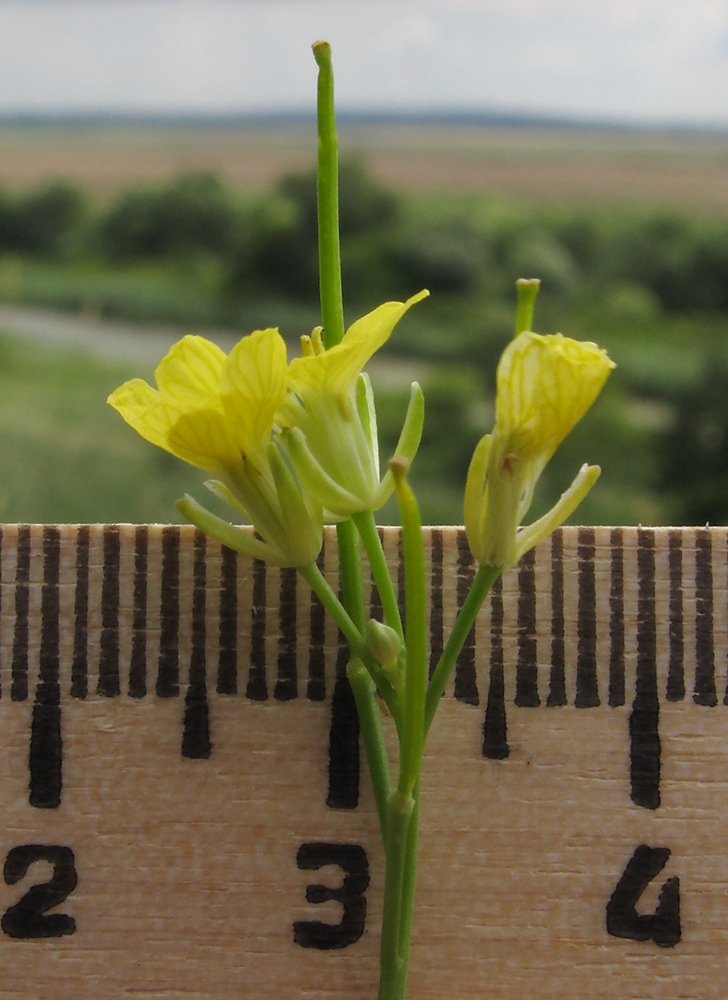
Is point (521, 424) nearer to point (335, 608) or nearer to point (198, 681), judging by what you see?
point (335, 608)

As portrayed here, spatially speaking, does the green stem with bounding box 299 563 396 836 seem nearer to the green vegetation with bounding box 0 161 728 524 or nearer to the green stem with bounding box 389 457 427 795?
the green stem with bounding box 389 457 427 795

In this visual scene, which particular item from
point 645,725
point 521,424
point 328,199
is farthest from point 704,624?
point 328,199

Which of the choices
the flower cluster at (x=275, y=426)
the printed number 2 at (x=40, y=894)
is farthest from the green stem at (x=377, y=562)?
the printed number 2 at (x=40, y=894)

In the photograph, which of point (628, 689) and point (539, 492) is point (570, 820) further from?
point (539, 492)

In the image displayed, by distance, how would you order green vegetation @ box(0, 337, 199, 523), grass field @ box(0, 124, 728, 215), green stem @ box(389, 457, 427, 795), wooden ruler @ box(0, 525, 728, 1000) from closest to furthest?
1. green stem @ box(389, 457, 427, 795)
2. wooden ruler @ box(0, 525, 728, 1000)
3. green vegetation @ box(0, 337, 199, 523)
4. grass field @ box(0, 124, 728, 215)

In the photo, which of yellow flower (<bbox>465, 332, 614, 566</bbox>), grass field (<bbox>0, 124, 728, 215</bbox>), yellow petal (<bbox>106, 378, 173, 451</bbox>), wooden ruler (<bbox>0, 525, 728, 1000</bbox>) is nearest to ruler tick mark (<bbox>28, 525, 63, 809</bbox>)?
wooden ruler (<bbox>0, 525, 728, 1000</bbox>)

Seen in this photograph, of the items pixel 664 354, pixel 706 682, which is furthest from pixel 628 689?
pixel 664 354

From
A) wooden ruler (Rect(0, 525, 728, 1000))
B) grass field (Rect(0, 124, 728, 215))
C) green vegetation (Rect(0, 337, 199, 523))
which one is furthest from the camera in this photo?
grass field (Rect(0, 124, 728, 215))

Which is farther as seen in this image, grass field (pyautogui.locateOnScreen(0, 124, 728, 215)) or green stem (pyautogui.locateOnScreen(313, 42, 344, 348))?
grass field (pyautogui.locateOnScreen(0, 124, 728, 215))

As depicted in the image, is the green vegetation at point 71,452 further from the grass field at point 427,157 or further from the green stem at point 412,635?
the green stem at point 412,635

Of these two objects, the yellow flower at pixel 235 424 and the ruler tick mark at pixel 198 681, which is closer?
the yellow flower at pixel 235 424
